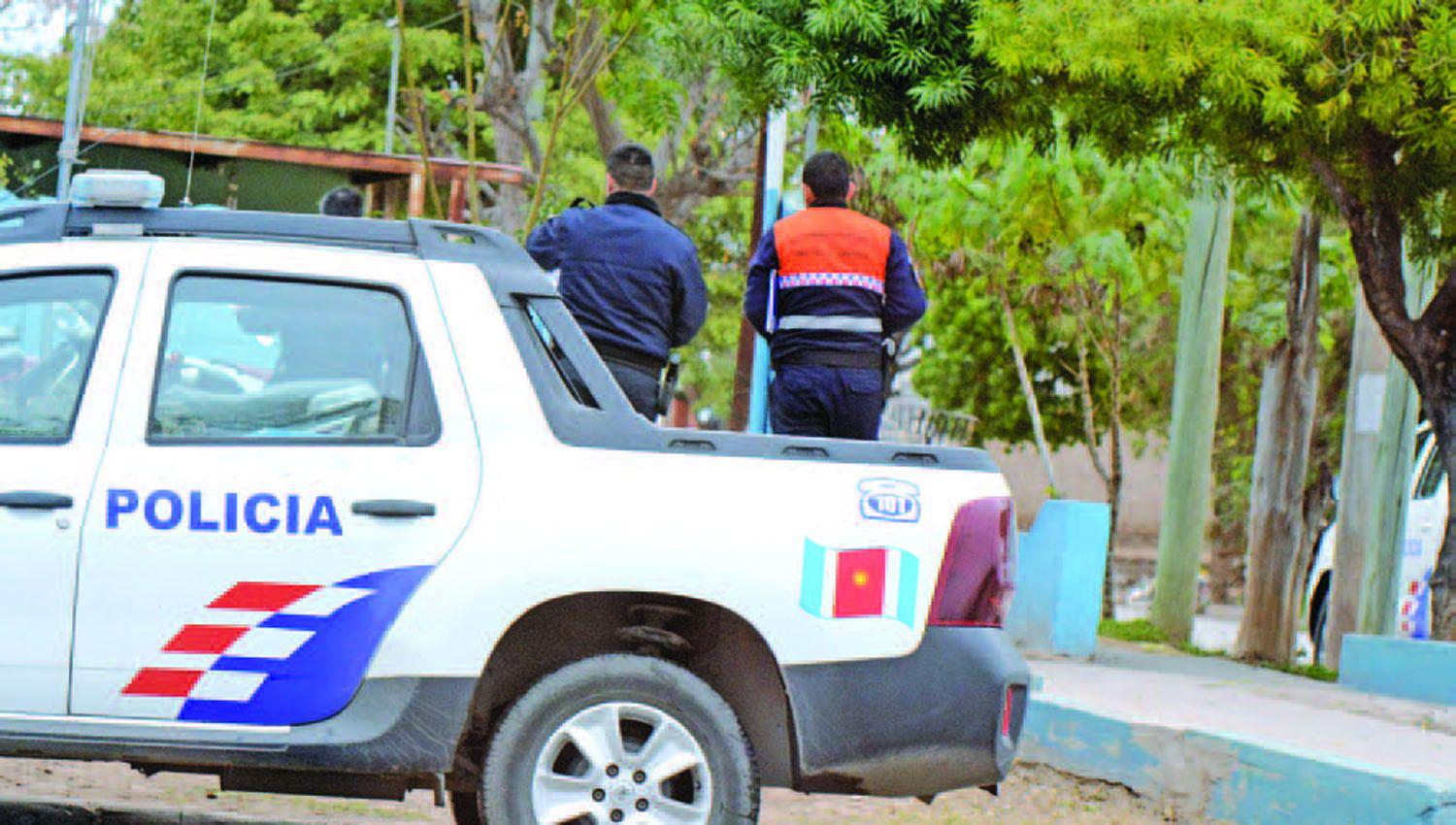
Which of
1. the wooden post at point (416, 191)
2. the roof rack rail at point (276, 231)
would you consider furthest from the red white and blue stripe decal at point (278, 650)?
the wooden post at point (416, 191)

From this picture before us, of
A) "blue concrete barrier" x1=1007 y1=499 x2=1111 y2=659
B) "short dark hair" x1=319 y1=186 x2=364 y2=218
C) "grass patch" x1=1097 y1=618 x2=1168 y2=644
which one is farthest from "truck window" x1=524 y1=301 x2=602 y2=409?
"grass patch" x1=1097 y1=618 x2=1168 y2=644

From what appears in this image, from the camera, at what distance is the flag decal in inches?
196

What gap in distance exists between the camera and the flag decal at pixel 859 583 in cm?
497

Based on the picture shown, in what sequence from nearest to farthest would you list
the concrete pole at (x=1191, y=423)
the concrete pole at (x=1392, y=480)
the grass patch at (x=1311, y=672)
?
the grass patch at (x=1311, y=672) < the concrete pole at (x=1392, y=480) < the concrete pole at (x=1191, y=423)

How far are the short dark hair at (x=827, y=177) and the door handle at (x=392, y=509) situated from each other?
3.59 metres

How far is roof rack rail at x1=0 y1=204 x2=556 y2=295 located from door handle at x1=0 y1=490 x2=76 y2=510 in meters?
0.67

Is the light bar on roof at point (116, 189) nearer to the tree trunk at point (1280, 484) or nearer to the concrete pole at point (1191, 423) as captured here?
the tree trunk at point (1280, 484)

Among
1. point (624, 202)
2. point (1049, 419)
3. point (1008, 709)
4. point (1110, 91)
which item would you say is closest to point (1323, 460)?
point (1049, 419)

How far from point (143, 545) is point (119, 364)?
0.44 m

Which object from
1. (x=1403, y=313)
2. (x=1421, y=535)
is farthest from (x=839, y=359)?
(x=1421, y=535)

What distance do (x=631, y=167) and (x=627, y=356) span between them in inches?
28.5

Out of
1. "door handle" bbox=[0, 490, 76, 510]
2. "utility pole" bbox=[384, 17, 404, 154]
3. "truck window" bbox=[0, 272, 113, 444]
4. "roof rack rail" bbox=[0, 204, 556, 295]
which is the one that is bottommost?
"door handle" bbox=[0, 490, 76, 510]

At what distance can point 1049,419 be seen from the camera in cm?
3256

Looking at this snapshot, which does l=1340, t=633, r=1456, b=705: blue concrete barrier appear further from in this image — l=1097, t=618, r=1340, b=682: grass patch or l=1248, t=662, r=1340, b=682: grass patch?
l=1097, t=618, r=1340, b=682: grass patch
